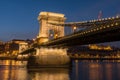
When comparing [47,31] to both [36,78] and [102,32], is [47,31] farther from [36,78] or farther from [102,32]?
[102,32]

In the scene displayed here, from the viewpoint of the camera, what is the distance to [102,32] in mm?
23922

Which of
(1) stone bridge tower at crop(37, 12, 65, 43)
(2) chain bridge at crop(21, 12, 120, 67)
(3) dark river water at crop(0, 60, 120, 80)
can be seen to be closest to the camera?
(2) chain bridge at crop(21, 12, 120, 67)

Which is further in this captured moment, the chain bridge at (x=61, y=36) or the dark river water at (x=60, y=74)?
the dark river water at (x=60, y=74)

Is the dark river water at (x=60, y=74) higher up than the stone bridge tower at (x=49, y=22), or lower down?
lower down

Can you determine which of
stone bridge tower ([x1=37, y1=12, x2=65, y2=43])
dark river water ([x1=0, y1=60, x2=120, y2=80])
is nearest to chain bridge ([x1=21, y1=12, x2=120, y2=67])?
stone bridge tower ([x1=37, y1=12, x2=65, y2=43])

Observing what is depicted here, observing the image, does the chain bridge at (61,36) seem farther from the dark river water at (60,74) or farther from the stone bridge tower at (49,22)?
the dark river water at (60,74)

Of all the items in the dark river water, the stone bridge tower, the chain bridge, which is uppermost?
the stone bridge tower

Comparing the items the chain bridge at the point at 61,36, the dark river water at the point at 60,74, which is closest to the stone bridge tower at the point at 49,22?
the chain bridge at the point at 61,36

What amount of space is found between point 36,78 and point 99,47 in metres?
92.5

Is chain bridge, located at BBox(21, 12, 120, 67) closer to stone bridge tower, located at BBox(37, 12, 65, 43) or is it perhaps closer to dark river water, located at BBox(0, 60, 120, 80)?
stone bridge tower, located at BBox(37, 12, 65, 43)

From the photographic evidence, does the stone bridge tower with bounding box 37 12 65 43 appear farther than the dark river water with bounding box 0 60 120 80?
Yes

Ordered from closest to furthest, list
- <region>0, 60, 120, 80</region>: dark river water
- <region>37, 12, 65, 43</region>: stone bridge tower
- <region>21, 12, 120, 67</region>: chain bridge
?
1. <region>21, 12, 120, 67</region>: chain bridge
2. <region>0, 60, 120, 80</region>: dark river water
3. <region>37, 12, 65, 43</region>: stone bridge tower

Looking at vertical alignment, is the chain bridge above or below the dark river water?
above

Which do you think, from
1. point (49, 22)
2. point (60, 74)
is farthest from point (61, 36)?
point (60, 74)
